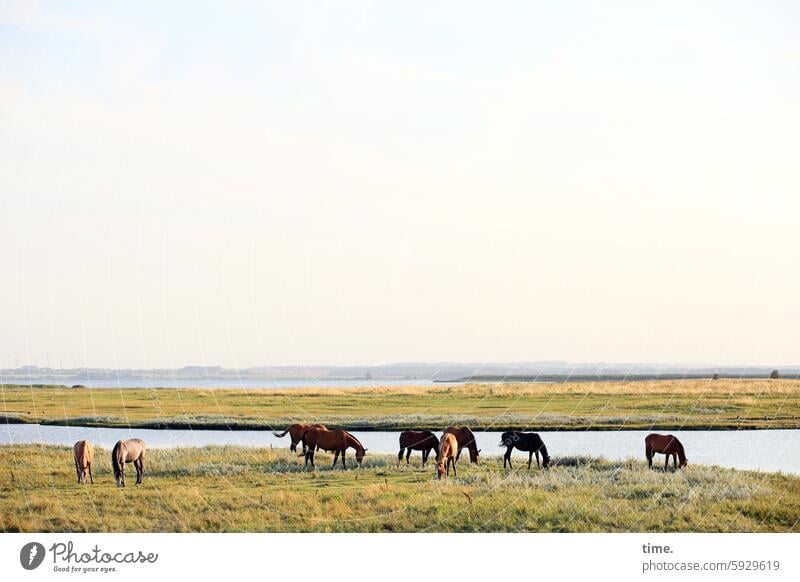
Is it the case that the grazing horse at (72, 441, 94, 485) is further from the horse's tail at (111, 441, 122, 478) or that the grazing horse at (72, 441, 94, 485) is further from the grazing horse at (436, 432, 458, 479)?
the grazing horse at (436, 432, 458, 479)

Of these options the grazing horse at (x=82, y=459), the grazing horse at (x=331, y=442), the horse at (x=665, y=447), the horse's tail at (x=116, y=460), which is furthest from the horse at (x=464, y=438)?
the grazing horse at (x=82, y=459)

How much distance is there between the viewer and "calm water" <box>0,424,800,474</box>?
2738cm

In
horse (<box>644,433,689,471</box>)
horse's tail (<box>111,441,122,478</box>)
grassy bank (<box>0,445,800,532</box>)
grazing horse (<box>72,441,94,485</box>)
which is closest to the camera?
grassy bank (<box>0,445,800,532</box>)

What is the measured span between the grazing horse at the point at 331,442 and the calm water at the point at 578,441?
4.14 m

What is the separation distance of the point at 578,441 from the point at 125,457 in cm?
1752

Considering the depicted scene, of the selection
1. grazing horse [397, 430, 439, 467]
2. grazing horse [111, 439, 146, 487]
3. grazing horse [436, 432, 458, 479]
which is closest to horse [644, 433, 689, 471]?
grazing horse [436, 432, 458, 479]

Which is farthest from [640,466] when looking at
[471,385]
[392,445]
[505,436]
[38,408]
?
[471,385]

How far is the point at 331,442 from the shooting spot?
77.3 feet

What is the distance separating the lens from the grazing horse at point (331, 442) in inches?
921

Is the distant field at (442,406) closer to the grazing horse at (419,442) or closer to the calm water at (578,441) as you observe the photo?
the calm water at (578,441)

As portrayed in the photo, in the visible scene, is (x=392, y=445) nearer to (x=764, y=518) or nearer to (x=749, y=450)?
(x=749, y=450)

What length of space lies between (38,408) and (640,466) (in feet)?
118

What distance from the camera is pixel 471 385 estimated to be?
64.5 m

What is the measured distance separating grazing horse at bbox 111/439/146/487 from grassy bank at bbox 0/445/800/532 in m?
0.29
